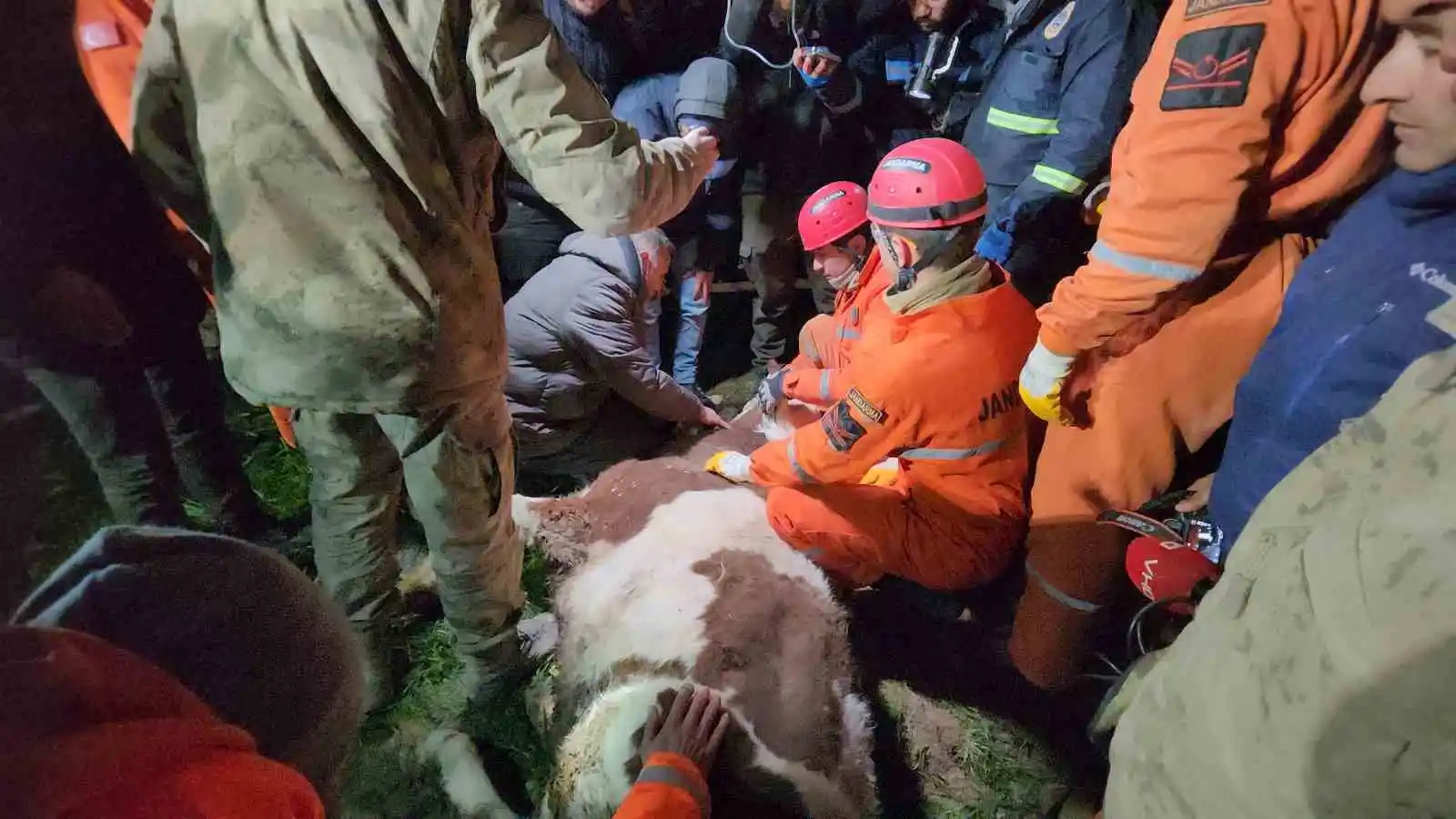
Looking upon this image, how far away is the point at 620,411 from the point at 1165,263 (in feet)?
7.87

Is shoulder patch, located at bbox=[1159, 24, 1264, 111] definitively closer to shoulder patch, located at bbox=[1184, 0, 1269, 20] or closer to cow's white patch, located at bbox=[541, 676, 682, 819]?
shoulder patch, located at bbox=[1184, 0, 1269, 20]

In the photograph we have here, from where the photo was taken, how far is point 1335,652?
29.2 inches

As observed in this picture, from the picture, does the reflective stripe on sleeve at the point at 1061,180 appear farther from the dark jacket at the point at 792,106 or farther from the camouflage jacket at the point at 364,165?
the camouflage jacket at the point at 364,165

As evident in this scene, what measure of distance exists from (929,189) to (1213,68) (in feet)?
2.72

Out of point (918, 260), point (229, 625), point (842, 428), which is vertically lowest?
point (842, 428)

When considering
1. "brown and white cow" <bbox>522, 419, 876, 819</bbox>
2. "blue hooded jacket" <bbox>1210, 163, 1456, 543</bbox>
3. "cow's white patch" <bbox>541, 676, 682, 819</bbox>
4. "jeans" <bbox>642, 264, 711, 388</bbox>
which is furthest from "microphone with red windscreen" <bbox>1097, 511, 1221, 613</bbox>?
"jeans" <bbox>642, 264, 711, 388</bbox>

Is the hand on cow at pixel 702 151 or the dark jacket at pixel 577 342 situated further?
the dark jacket at pixel 577 342

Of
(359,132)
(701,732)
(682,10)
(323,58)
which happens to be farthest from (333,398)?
(682,10)

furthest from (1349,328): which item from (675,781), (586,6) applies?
(586,6)

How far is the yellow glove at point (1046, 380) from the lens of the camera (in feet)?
6.65

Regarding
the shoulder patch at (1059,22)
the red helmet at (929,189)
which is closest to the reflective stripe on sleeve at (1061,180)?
the shoulder patch at (1059,22)

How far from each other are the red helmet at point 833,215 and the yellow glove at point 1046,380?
1.28 m

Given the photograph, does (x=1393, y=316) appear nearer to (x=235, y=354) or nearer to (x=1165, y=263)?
(x=1165, y=263)

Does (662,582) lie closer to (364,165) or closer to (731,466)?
(731,466)
